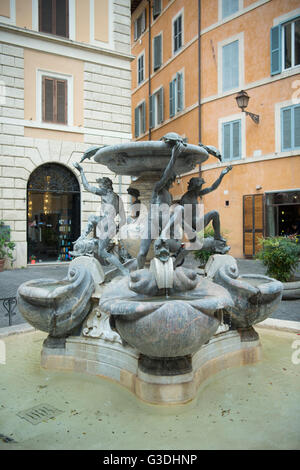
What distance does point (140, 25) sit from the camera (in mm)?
23156

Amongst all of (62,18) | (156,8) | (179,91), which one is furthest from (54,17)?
(156,8)

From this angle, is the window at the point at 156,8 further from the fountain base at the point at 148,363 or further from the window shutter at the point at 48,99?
the fountain base at the point at 148,363

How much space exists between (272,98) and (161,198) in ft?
39.2

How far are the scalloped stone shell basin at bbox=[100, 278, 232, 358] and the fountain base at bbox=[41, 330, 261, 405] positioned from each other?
24 cm

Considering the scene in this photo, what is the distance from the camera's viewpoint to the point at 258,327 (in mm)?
4750

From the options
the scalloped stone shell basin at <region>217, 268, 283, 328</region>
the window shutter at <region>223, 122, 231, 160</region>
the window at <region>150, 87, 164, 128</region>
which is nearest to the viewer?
the scalloped stone shell basin at <region>217, 268, 283, 328</region>

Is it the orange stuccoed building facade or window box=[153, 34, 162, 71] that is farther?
window box=[153, 34, 162, 71]

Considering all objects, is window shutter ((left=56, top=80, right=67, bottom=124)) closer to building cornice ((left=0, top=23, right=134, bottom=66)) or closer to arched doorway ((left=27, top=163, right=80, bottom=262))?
building cornice ((left=0, top=23, right=134, bottom=66))

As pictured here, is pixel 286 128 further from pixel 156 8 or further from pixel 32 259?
pixel 156 8

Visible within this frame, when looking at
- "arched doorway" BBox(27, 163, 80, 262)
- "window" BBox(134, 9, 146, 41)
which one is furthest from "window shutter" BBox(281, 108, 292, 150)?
"window" BBox(134, 9, 146, 41)

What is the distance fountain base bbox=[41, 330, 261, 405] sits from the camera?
286 centimetres

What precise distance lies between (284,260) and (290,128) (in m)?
7.63

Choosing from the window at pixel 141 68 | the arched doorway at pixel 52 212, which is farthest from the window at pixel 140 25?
the arched doorway at pixel 52 212

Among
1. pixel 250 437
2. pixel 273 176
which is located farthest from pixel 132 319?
pixel 273 176
